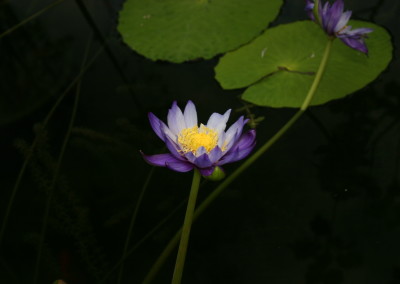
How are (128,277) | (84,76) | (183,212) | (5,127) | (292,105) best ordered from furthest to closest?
(84,76) < (5,127) < (292,105) < (183,212) < (128,277)

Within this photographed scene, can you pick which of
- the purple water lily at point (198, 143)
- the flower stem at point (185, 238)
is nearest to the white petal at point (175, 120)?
the purple water lily at point (198, 143)

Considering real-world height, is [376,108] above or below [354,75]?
below

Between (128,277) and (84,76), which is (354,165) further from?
(84,76)

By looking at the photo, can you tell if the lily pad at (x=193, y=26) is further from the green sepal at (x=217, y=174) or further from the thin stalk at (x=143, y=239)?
the green sepal at (x=217, y=174)

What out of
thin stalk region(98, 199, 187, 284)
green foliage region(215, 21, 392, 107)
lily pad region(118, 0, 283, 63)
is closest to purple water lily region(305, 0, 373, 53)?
green foliage region(215, 21, 392, 107)

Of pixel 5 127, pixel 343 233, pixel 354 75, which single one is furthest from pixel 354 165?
pixel 5 127

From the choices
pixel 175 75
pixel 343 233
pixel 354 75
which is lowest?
pixel 343 233

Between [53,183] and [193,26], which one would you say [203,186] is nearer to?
[53,183]
